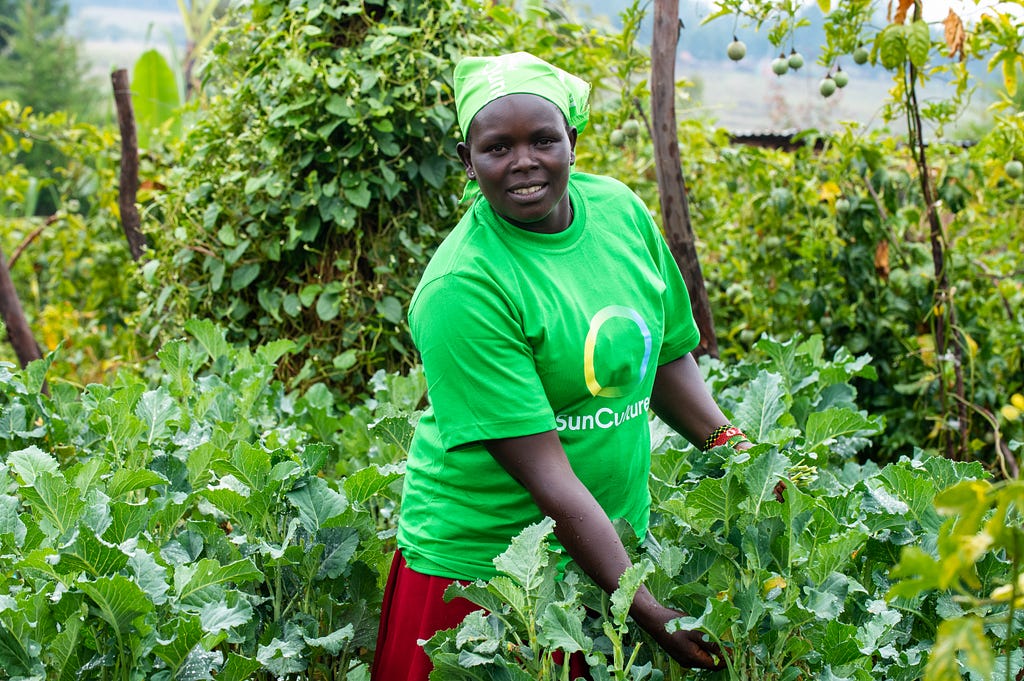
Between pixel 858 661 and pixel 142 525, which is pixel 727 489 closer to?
pixel 858 661

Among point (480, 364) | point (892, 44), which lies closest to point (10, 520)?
point (480, 364)

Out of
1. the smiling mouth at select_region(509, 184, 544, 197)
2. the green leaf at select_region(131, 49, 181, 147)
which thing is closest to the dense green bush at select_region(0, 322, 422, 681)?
the smiling mouth at select_region(509, 184, 544, 197)

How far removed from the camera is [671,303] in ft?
7.20

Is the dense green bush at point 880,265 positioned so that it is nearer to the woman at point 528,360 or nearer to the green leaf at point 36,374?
the woman at point 528,360

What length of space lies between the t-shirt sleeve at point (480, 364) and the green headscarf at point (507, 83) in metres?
0.31

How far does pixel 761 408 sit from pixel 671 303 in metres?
0.67

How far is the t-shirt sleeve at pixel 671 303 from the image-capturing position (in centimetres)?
216

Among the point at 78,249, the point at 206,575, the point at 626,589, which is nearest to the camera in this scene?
the point at 626,589

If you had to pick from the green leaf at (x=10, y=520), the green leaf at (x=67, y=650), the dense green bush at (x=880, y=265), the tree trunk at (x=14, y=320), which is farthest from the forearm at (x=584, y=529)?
the tree trunk at (x=14, y=320)

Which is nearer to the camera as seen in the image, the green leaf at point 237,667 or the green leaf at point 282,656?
the green leaf at point 237,667

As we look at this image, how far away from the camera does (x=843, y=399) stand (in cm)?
319

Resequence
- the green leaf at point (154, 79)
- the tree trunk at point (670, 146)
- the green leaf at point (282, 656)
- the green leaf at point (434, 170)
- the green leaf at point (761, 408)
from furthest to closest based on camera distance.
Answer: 1. the green leaf at point (154, 79)
2. the green leaf at point (434, 170)
3. the tree trunk at point (670, 146)
4. the green leaf at point (761, 408)
5. the green leaf at point (282, 656)

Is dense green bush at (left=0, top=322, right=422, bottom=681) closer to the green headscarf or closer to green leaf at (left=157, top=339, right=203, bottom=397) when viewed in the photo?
green leaf at (left=157, top=339, right=203, bottom=397)

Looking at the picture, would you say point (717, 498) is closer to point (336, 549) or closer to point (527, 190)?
point (527, 190)
